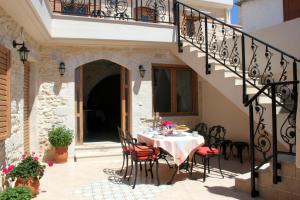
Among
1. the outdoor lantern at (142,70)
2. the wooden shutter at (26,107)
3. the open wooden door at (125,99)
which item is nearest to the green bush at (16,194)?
the wooden shutter at (26,107)

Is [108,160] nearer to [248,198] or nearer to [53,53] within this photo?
[53,53]

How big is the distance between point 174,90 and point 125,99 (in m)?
1.61

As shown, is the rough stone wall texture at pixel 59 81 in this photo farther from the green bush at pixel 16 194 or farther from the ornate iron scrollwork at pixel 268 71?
the green bush at pixel 16 194

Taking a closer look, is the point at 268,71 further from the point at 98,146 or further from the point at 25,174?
the point at 25,174

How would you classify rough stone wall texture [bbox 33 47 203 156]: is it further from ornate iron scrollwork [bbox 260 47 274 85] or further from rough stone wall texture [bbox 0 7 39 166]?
ornate iron scrollwork [bbox 260 47 274 85]

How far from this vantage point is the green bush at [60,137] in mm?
7453

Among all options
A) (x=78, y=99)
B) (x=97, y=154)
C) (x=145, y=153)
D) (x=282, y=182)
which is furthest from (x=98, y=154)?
(x=282, y=182)

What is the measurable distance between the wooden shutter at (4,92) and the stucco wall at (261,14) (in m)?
7.75

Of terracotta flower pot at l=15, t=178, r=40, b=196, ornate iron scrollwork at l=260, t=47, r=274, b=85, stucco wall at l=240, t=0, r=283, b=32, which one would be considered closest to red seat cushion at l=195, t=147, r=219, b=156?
ornate iron scrollwork at l=260, t=47, r=274, b=85

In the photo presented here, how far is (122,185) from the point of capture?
552cm

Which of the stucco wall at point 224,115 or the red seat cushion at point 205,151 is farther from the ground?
the stucco wall at point 224,115

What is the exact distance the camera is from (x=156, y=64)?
347 inches

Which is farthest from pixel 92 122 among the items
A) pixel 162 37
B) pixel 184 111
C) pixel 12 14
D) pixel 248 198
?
pixel 248 198

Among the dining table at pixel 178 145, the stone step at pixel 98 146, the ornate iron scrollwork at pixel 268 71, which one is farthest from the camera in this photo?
the stone step at pixel 98 146
